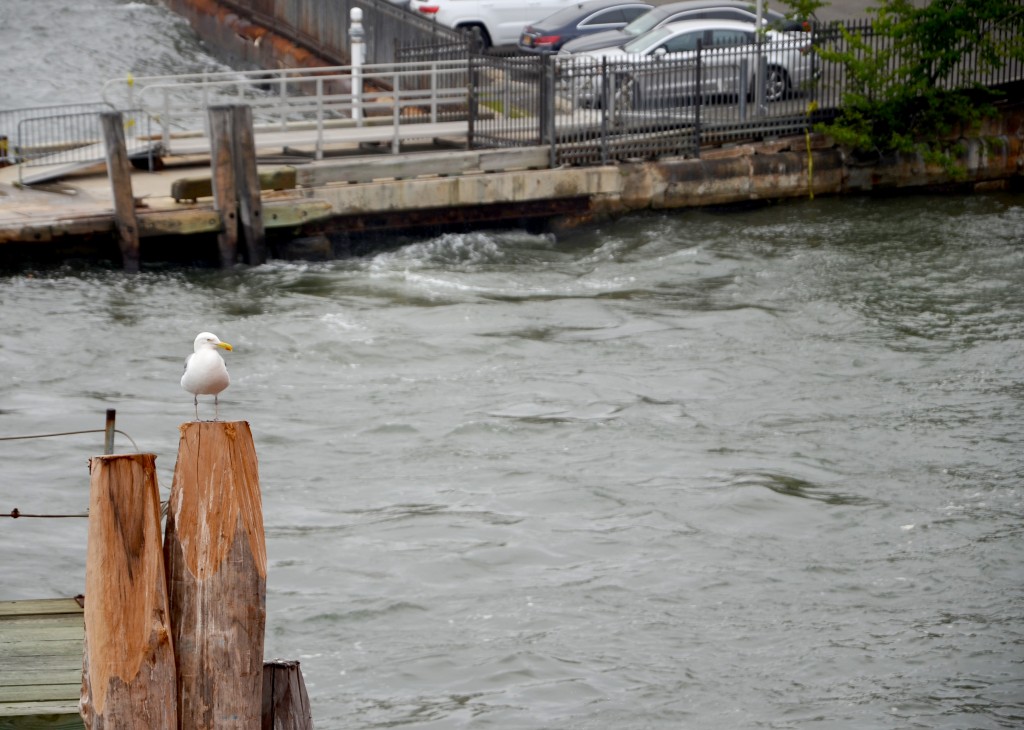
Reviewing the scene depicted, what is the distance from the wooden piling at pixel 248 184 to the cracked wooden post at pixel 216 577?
14.3m

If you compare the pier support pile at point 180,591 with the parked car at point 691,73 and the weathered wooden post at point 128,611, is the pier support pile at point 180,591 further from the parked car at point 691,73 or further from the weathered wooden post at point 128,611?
the parked car at point 691,73

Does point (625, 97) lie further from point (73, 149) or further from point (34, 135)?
point (34, 135)

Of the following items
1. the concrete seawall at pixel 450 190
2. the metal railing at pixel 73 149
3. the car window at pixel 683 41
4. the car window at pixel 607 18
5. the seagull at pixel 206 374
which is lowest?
the seagull at pixel 206 374

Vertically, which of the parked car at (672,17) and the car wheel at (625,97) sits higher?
the parked car at (672,17)

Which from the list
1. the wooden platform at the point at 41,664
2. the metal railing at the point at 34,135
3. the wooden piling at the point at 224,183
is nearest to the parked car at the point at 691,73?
the wooden piling at the point at 224,183

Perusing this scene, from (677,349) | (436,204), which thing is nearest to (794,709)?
A: (677,349)

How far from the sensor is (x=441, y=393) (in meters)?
14.1

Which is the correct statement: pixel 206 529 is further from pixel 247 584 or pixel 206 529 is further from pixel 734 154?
pixel 734 154

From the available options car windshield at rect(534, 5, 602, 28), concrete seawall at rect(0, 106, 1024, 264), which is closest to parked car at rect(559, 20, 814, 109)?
concrete seawall at rect(0, 106, 1024, 264)

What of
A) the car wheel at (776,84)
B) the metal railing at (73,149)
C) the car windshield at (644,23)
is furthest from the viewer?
the car windshield at (644,23)

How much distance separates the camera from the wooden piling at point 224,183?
18453mm

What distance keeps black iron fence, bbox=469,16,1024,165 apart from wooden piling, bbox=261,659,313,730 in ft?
56.6

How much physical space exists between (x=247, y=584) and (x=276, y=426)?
27.2 ft

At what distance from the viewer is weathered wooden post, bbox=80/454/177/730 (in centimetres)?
463
